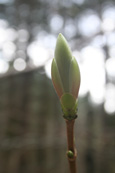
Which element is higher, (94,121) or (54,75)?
(54,75)

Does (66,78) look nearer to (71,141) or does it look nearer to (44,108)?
(71,141)

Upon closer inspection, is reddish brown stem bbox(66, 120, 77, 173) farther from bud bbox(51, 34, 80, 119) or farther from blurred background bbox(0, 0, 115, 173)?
blurred background bbox(0, 0, 115, 173)

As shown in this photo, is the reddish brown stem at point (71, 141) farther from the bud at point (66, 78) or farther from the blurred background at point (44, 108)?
the blurred background at point (44, 108)

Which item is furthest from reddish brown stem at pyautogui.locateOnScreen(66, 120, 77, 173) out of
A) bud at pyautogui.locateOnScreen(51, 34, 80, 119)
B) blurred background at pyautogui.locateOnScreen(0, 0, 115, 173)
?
blurred background at pyautogui.locateOnScreen(0, 0, 115, 173)

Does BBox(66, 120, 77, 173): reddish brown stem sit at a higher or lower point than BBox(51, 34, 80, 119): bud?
lower

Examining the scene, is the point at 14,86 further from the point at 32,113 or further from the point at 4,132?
the point at 4,132

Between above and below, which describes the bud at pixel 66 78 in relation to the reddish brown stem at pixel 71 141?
above

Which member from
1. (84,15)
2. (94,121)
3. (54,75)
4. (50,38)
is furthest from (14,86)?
(54,75)

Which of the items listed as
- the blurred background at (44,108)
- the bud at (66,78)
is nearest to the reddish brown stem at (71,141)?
the bud at (66,78)
